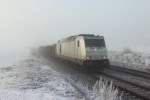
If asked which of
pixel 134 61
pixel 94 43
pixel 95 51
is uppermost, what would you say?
pixel 94 43

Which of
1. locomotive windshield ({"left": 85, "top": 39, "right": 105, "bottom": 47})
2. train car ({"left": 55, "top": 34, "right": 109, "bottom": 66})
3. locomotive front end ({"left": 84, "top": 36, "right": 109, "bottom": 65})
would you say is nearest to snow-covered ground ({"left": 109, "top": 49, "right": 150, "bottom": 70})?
locomotive front end ({"left": 84, "top": 36, "right": 109, "bottom": 65})

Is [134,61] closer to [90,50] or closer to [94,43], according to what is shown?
[94,43]

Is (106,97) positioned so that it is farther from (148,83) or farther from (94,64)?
(94,64)

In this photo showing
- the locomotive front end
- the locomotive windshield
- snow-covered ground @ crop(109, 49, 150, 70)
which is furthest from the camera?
snow-covered ground @ crop(109, 49, 150, 70)

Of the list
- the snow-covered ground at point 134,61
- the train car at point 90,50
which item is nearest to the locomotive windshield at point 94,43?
the train car at point 90,50

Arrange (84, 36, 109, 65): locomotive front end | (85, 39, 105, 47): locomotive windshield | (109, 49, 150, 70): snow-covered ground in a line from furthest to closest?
(109, 49, 150, 70): snow-covered ground → (85, 39, 105, 47): locomotive windshield → (84, 36, 109, 65): locomotive front end

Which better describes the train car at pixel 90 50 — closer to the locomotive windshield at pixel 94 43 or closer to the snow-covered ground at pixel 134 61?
the locomotive windshield at pixel 94 43

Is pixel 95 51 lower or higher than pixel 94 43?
lower

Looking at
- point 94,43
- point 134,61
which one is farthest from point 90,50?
point 134,61

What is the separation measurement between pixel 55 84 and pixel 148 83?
195 inches

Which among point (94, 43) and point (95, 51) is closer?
point (95, 51)

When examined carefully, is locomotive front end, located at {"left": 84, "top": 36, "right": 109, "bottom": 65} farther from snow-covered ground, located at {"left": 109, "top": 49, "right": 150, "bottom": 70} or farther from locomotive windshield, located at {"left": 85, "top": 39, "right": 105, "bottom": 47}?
snow-covered ground, located at {"left": 109, "top": 49, "right": 150, "bottom": 70}

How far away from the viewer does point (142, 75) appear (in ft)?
65.5

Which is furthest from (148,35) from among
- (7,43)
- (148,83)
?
(148,83)
